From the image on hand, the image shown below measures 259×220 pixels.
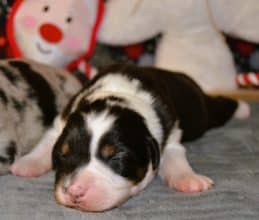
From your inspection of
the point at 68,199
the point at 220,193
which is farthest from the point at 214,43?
the point at 68,199

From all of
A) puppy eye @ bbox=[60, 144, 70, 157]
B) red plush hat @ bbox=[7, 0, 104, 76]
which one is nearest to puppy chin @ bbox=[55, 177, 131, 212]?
puppy eye @ bbox=[60, 144, 70, 157]

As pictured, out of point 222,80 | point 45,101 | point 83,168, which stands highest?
point 83,168

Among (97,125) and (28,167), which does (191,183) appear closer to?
(97,125)

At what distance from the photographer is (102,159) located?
198 cm

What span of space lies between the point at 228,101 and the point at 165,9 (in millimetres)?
545

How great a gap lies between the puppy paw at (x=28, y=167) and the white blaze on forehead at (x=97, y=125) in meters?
0.34

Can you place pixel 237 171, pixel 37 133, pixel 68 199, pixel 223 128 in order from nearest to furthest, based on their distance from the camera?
1. pixel 68 199
2. pixel 237 171
3. pixel 37 133
4. pixel 223 128

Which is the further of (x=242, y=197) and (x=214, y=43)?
(x=214, y=43)

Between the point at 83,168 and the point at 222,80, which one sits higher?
the point at 83,168

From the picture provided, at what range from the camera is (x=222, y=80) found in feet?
10.5

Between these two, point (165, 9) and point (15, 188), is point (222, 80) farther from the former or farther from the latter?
point (15, 188)

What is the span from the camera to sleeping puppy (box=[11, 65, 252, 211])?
1956 millimetres

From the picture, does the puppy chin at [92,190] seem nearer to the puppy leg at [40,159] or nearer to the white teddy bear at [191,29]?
the puppy leg at [40,159]

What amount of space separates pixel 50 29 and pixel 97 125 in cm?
113
